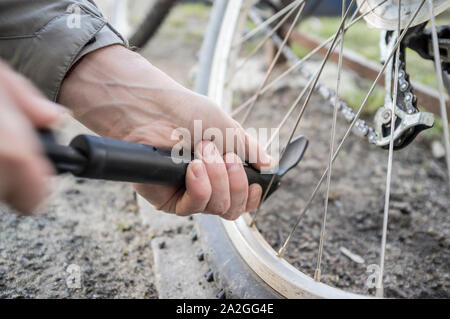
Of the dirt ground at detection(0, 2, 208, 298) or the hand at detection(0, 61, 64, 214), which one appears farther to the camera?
the dirt ground at detection(0, 2, 208, 298)

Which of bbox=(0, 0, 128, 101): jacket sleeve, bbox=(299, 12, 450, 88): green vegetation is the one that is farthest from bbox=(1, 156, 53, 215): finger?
bbox=(299, 12, 450, 88): green vegetation

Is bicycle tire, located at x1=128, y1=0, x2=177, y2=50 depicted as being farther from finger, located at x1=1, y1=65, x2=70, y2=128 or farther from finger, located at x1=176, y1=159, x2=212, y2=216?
finger, located at x1=1, y1=65, x2=70, y2=128

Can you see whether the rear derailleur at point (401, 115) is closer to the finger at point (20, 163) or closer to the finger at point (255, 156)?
the finger at point (255, 156)

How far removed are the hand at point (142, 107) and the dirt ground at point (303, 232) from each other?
29cm

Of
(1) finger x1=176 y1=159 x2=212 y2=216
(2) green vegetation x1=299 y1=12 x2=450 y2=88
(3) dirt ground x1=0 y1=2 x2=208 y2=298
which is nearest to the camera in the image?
(1) finger x1=176 y1=159 x2=212 y2=216

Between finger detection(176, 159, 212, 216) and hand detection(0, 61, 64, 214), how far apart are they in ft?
0.88

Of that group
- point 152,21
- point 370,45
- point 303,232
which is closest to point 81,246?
point 303,232

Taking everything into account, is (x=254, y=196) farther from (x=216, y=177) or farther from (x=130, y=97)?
(x=130, y=97)

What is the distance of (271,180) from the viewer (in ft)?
2.75

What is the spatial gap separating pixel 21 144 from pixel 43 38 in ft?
1.47

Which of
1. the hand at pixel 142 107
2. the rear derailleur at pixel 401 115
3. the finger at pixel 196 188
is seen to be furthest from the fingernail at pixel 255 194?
the rear derailleur at pixel 401 115

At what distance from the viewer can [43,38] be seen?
30.1 inches

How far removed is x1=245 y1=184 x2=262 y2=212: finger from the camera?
32.3 inches
